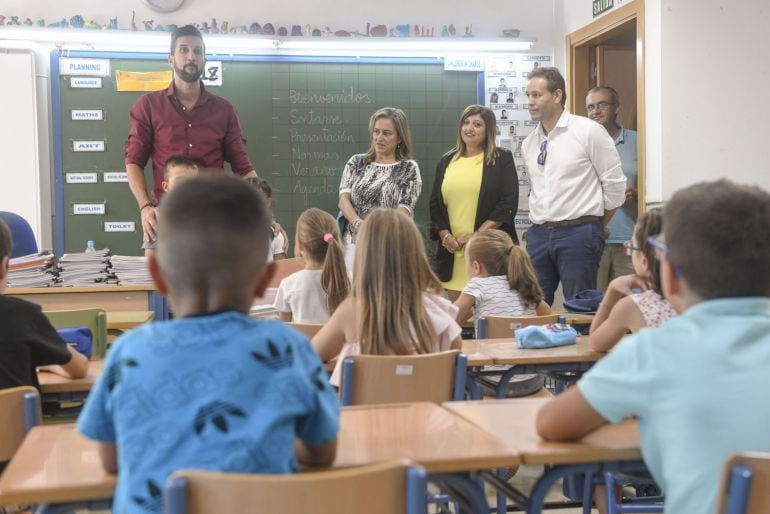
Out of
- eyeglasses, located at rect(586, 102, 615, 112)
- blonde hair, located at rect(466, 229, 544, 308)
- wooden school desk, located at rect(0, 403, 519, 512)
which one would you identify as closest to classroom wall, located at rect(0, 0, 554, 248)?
eyeglasses, located at rect(586, 102, 615, 112)

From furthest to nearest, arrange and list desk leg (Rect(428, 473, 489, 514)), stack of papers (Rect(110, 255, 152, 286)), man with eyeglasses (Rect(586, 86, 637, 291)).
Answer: man with eyeglasses (Rect(586, 86, 637, 291)) → stack of papers (Rect(110, 255, 152, 286)) → desk leg (Rect(428, 473, 489, 514))

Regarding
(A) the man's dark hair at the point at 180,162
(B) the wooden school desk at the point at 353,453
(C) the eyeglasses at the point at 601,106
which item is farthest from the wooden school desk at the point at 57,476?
(C) the eyeglasses at the point at 601,106

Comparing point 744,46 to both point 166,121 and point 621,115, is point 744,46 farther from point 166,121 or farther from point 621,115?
point 166,121

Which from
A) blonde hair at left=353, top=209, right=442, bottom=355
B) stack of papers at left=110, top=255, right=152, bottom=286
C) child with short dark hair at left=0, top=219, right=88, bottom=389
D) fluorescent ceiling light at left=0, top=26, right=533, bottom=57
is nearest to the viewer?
child with short dark hair at left=0, top=219, right=88, bottom=389

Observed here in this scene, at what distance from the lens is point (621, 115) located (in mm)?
7141

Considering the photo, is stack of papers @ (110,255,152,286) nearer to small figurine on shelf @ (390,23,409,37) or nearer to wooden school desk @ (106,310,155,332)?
wooden school desk @ (106,310,155,332)

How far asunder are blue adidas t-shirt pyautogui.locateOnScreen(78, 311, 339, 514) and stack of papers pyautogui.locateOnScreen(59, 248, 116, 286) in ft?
10.1

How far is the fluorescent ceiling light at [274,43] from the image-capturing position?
6.33 metres

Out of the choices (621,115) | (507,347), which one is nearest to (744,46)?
(621,115)

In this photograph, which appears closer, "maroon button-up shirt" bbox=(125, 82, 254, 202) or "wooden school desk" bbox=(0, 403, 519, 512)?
"wooden school desk" bbox=(0, 403, 519, 512)

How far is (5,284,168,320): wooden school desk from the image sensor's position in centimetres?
420

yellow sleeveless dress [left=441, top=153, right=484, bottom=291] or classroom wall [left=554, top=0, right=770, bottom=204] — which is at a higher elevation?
classroom wall [left=554, top=0, right=770, bottom=204]

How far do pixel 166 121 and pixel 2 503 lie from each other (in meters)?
3.71

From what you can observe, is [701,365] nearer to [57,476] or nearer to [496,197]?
[57,476]
